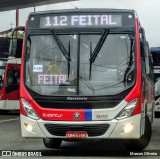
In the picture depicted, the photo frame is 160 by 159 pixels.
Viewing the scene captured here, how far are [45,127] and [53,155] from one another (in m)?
0.99

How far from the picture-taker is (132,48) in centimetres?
1095

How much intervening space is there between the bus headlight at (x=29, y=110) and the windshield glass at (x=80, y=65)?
32cm

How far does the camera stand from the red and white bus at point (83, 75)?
10461 millimetres

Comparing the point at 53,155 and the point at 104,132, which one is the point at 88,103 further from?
the point at 53,155

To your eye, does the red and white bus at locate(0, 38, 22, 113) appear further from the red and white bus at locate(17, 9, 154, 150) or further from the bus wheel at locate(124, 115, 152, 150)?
the red and white bus at locate(17, 9, 154, 150)

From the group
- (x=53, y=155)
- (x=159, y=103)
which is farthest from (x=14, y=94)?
(x=53, y=155)

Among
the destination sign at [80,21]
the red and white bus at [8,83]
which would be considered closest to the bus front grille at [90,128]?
the destination sign at [80,21]

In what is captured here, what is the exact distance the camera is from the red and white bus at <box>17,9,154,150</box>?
10461 millimetres

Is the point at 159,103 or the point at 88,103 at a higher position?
the point at 88,103

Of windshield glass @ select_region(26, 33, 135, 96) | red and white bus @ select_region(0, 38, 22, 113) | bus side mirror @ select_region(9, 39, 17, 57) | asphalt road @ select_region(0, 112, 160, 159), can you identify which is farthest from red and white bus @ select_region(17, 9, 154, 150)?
red and white bus @ select_region(0, 38, 22, 113)

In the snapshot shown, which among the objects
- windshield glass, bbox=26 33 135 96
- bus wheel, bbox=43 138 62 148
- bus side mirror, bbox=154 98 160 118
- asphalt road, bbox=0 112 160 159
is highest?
windshield glass, bbox=26 33 135 96

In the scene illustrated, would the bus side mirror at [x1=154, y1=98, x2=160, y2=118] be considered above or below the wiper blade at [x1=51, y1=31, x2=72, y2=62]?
below

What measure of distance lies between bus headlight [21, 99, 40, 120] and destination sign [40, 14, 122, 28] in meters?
1.69

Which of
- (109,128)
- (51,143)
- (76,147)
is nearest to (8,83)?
(76,147)
